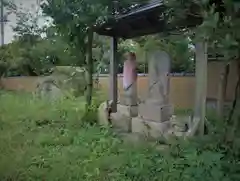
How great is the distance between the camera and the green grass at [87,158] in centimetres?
370

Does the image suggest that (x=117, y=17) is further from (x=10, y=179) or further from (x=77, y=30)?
(x=10, y=179)

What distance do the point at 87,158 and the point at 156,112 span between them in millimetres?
1617

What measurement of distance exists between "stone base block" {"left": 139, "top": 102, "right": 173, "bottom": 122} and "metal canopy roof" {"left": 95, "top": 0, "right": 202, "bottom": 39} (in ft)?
4.17

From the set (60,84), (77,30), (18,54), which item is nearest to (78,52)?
(77,30)

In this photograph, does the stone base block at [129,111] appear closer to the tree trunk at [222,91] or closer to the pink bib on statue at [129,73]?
the pink bib on statue at [129,73]

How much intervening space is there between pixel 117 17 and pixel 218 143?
3.03 meters

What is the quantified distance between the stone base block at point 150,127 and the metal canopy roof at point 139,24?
153cm

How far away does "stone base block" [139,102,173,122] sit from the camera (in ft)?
18.3

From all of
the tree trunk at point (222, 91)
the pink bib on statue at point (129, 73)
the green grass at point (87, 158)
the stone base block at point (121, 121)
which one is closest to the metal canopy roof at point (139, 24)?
the pink bib on statue at point (129, 73)

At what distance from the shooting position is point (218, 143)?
418 centimetres

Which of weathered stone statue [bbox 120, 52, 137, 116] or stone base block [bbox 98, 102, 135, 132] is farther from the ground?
weathered stone statue [bbox 120, 52, 137, 116]

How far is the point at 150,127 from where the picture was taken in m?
5.64

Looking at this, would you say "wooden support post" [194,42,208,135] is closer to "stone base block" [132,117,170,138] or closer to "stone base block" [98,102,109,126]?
"stone base block" [132,117,170,138]

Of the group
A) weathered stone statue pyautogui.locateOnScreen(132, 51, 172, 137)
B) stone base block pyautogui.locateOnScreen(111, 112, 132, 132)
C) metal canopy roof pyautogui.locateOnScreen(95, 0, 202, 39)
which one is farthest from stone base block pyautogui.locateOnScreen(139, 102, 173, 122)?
metal canopy roof pyautogui.locateOnScreen(95, 0, 202, 39)
